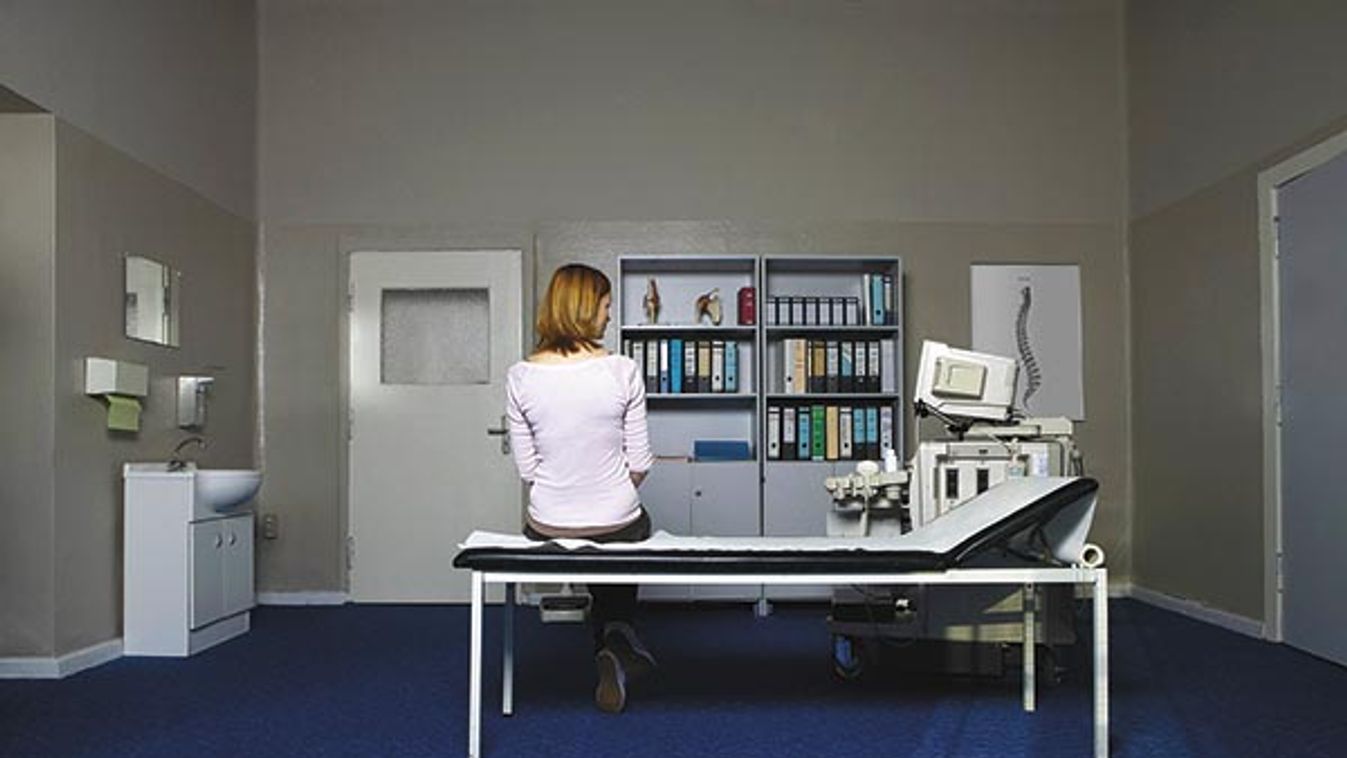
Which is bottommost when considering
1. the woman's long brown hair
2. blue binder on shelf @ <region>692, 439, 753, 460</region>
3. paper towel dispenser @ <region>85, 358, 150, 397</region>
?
blue binder on shelf @ <region>692, 439, 753, 460</region>

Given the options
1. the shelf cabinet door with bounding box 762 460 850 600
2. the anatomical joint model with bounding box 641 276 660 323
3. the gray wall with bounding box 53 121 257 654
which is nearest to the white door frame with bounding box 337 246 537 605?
the anatomical joint model with bounding box 641 276 660 323

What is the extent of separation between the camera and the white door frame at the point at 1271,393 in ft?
15.3

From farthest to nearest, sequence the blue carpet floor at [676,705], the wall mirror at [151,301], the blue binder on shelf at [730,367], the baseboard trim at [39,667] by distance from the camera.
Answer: the blue binder on shelf at [730,367] < the wall mirror at [151,301] < the baseboard trim at [39,667] < the blue carpet floor at [676,705]

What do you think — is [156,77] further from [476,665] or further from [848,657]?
[848,657]

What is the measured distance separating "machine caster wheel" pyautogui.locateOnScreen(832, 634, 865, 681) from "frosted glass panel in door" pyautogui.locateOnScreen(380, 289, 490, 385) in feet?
9.36

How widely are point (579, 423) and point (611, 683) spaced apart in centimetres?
80

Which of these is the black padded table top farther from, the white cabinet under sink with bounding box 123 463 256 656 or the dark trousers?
the white cabinet under sink with bounding box 123 463 256 656

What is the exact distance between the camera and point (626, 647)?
3348 mm

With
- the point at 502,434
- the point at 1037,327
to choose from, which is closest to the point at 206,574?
the point at 502,434

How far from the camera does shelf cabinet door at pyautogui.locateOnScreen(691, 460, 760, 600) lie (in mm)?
5699

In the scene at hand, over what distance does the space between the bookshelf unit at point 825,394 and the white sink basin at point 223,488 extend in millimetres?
2408

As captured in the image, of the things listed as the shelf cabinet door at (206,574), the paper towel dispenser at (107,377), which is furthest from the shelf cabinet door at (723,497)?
the paper towel dispenser at (107,377)

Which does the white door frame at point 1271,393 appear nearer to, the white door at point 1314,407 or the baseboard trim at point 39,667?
the white door at point 1314,407

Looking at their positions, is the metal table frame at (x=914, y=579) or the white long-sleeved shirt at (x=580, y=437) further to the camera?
the white long-sleeved shirt at (x=580, y=437)
